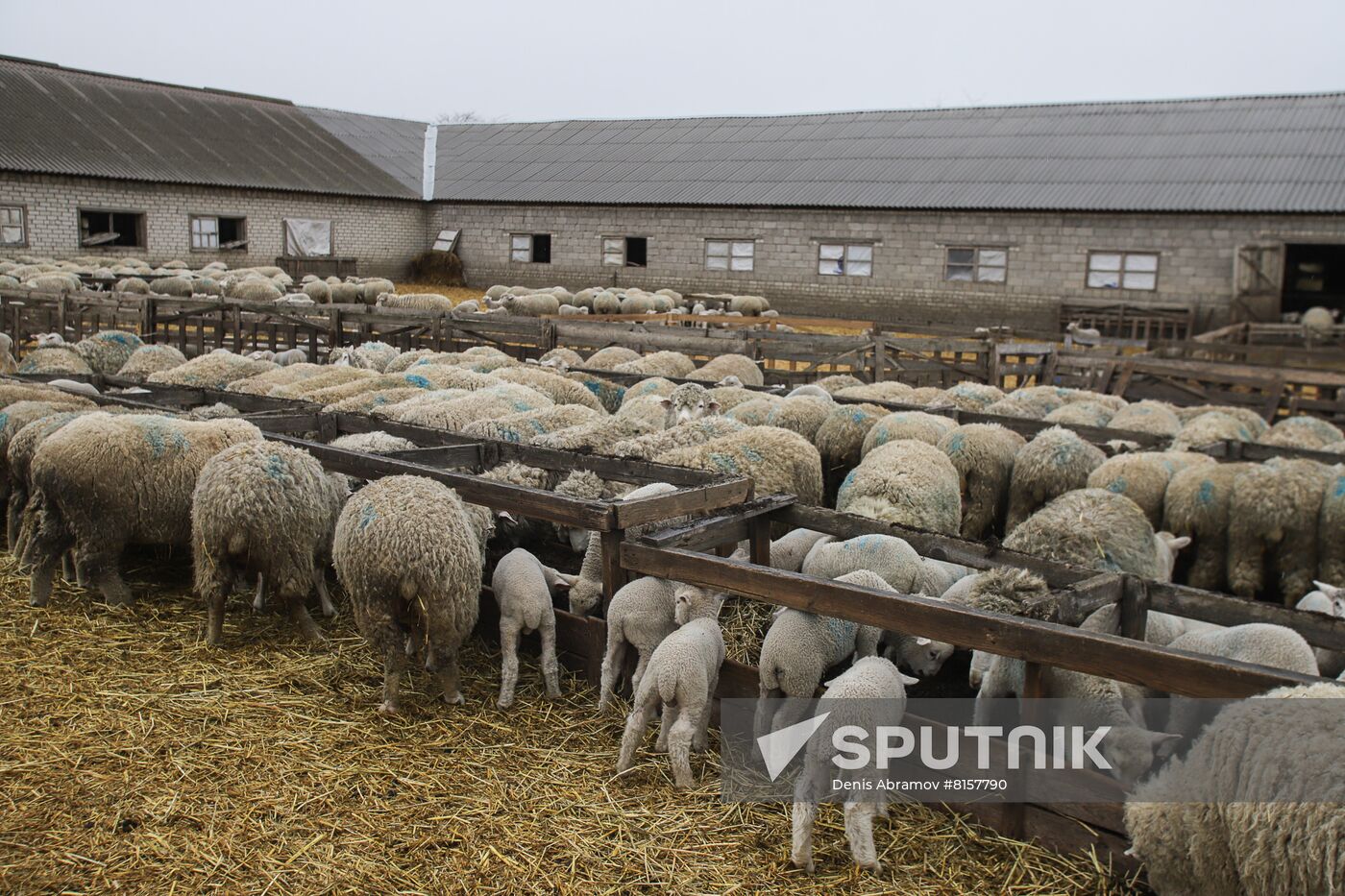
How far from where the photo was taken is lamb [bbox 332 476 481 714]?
15.2 ft

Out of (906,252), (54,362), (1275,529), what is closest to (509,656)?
(1275,529)

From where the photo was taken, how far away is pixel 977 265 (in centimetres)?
2692

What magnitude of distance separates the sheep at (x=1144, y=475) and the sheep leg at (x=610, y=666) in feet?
13.1

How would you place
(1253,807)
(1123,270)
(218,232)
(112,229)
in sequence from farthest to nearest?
(218,232), (112,229), (1123,270), (1253,807)

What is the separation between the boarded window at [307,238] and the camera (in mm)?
33062

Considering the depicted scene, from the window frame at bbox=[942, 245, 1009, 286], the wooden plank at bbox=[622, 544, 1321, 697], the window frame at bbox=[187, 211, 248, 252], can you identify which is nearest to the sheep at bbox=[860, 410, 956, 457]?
the wooden plank at bbox=[622, 544, 1321, 697]

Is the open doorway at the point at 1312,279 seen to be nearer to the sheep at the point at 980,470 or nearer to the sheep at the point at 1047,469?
the sheep at the point at 1047,469

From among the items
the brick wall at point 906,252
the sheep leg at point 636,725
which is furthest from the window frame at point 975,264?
the sheep leg at point 636,725

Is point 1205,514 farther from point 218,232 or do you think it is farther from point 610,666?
point 218,232

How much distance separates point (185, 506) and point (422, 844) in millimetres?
3264

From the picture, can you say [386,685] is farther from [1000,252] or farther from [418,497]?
[1000,252]

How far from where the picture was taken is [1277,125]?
26500 mm

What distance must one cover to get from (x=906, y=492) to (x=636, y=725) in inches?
114

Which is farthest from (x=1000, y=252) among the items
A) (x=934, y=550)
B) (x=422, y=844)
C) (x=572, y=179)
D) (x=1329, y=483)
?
(x=422, y=844)
